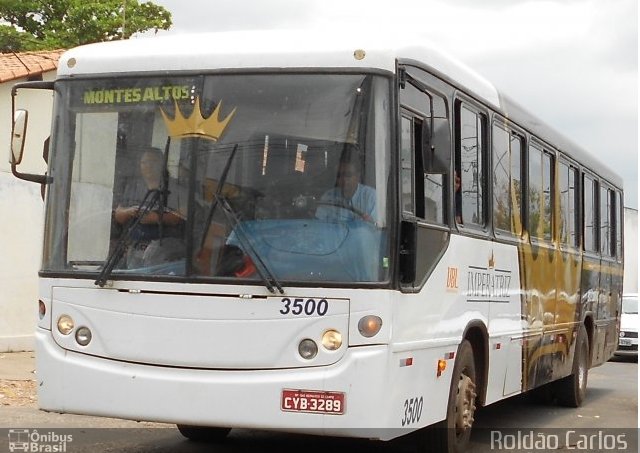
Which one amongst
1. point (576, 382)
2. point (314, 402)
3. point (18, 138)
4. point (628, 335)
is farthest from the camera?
point (628, 335)

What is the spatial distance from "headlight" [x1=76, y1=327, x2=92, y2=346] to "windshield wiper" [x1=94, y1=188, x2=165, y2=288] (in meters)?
0.33

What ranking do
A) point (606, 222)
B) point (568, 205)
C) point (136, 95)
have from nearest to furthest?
1. point (136, 95)
2. point (568, 205)
3. point (606, 222)

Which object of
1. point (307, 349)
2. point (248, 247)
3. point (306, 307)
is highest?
point (248, 247)

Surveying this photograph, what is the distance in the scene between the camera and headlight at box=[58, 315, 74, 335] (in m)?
7.54

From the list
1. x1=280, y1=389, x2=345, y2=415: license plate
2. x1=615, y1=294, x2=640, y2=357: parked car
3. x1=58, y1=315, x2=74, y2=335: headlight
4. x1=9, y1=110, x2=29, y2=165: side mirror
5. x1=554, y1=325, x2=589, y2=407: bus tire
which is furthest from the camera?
x1=615, y1=294, x2=640, y2=357: parked car

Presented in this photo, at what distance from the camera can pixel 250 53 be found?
24.5 feet

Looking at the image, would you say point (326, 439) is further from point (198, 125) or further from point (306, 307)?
point (198, 125)

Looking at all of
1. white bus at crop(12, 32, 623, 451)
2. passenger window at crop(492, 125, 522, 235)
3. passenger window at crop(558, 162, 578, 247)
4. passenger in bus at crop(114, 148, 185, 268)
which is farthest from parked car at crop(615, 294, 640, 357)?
passenger in bus at crop(114, 148, 185, 268)

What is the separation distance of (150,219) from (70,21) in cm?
2676

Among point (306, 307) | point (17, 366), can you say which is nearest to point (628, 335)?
point (17, 366)

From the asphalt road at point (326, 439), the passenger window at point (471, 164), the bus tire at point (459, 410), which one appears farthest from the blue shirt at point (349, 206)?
the asphalt road at point (326, 439)

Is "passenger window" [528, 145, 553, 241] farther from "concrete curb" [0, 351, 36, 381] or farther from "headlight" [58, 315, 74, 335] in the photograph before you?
"concrete curb" [0, 351, 36, 381]

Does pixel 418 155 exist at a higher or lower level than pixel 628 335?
higher

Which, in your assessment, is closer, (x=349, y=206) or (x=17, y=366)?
(x=349, y=206)
